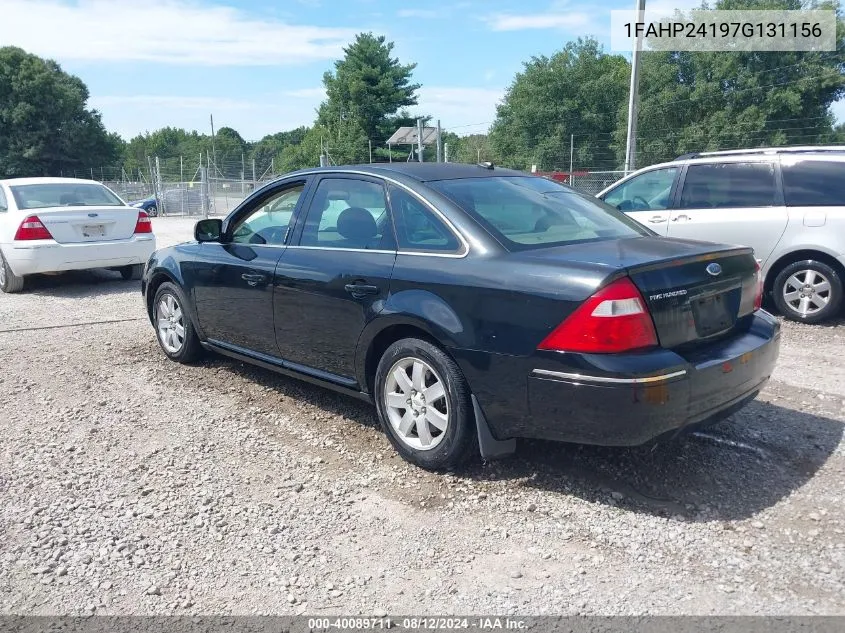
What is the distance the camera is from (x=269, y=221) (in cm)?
497

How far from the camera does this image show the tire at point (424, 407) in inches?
142

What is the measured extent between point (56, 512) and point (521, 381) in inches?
90.1

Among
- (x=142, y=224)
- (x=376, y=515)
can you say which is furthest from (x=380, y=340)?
(x=142, y=224)

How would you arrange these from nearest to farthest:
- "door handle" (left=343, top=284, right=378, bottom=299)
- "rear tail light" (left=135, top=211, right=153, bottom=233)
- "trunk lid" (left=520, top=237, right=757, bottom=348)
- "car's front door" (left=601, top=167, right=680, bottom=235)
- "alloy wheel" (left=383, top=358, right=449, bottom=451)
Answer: "trunk lid" (left=520, top=237, right=757, bottom=348), "alloy wheel" (left=383, top=358, right=449, bottom=451), "door handle" (left=343, top=284, right=378, bottom=299), "car's front door" (left=601, top=167, right=680, bottom=235), "rear tail light" (left=135, top=211, right=153, bottom=233)

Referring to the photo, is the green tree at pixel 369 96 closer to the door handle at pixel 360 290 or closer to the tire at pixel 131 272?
the tire at pixel 131 272

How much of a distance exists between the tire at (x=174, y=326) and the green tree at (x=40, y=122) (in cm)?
6204

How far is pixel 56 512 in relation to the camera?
11.4ft

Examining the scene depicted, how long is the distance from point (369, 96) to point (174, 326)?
1609 inches

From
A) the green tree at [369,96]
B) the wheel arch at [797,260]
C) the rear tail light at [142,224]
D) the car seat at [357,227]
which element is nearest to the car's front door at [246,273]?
the car seat at [357,227]

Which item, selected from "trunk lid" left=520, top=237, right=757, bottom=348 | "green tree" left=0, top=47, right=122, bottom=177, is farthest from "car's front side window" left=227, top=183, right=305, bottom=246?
"green tree" left=0, top=47, right=122, bottom=177

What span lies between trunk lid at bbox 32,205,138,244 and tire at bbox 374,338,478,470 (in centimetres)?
661

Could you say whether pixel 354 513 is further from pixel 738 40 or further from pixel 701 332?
pixel 738 40

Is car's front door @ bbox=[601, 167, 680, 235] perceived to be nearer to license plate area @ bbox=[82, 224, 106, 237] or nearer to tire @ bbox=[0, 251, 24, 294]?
license plate area @ bbox=[82, 224, 106, 237]

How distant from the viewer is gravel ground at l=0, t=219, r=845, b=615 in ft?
9.23
